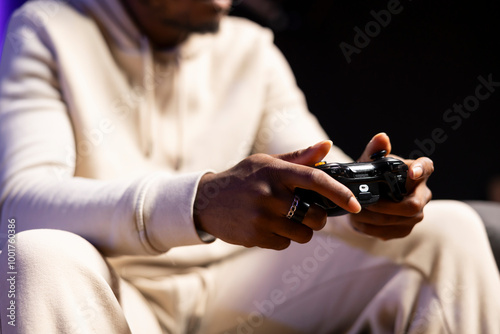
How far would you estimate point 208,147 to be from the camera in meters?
0.97

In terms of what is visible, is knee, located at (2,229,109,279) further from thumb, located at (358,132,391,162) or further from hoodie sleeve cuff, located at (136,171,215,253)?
thumb, located at (358,132,391,162)

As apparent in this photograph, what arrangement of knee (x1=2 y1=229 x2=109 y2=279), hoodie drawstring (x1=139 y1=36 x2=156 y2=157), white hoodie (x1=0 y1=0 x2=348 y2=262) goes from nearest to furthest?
knee (x1=2 y1=229 x2=109 y2=279) → white hoodie (x1=0 y1=0 x2=348 y2=262) → hoodie drawstring (x1=139 y1=36 x2=156 y2=157)

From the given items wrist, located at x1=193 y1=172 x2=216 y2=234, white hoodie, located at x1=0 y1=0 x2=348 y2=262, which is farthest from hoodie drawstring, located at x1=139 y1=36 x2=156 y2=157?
wrist, located at x1=193 y1=172 x2=216 y2=234

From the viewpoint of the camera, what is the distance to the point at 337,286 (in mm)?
763

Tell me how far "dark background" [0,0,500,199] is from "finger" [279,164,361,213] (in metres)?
1.32

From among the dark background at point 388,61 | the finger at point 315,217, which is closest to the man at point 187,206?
the finger at point 315,217

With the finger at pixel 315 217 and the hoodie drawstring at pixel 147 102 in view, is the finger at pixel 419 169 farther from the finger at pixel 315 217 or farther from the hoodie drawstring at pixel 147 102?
the hoodie drawstring at pixel 147 102

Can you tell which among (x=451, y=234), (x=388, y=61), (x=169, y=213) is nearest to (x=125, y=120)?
(x=169, y=213)

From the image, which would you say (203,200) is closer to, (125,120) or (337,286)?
(337,286)

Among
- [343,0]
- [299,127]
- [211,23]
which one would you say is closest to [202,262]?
[299,127]

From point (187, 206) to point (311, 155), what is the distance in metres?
0.16

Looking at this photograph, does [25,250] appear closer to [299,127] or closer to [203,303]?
[203,303]

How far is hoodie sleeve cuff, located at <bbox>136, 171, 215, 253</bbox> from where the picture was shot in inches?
23.5

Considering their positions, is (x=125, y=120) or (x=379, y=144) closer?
(x=379, y=144)
